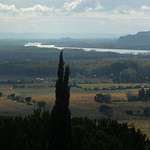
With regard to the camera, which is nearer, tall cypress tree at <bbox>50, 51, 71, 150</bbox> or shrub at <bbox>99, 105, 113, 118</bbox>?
tall cypress tree at <bbox>50, 51, 71, 150</bbox>

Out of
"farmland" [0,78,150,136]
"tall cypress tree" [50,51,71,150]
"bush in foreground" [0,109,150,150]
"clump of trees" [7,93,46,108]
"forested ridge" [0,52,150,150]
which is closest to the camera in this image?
"tall cypress tree" [50,51,71,150]

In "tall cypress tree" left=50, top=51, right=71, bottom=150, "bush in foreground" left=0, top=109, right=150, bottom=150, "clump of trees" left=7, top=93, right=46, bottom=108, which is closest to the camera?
"tall cypress tree" left=50, top=51, right=71, bottom=150

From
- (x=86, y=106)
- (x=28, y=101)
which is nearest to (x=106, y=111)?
(x=86, y=106)

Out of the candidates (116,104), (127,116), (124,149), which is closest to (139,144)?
(124,149)

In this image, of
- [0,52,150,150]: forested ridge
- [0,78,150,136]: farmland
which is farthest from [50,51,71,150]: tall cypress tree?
[0,78,150,136]: farmland

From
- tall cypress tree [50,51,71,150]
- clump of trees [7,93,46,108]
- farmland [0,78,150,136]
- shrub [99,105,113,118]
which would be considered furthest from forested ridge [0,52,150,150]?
clump of trees [7,93,46,108]

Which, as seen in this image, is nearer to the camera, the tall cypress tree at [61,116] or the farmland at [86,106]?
the tall cypress tree at [61,116]

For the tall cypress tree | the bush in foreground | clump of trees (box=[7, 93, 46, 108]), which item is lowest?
clump of trees (box=[7, 93, 46, 108])

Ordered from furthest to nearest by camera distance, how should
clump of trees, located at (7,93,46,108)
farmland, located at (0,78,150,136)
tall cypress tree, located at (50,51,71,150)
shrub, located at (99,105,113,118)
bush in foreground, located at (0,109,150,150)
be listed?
clump of trees, located at (7,93,46,108)
shrub, located at (99,105,113,118)
farmland, located at (0,78,150,136)
bush in foreground, located at (0,109,150,150)
tall cypress tree, located at (50,51,71,150)

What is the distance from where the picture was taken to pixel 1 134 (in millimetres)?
41562

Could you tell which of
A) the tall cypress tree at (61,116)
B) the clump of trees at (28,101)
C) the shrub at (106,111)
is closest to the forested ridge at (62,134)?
the tall cypress tree at (61,116)

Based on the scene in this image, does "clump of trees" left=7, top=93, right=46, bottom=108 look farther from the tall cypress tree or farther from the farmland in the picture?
the tall cypress tree

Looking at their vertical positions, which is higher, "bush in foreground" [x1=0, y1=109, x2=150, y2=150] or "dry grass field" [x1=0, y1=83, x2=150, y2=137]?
"bush in foreground" [x1=0, y1=109, x2=150, y2=150]

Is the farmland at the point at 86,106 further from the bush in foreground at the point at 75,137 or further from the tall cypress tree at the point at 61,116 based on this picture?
the tall cypress tree at the point at 61,116
